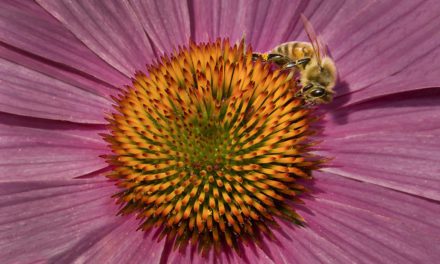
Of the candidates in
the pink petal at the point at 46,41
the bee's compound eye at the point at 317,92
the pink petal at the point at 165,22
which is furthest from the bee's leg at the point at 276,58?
the pink petal at the point at 46,41

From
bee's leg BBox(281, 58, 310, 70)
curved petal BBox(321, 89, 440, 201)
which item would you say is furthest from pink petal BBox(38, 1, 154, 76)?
curved petal BBox(321, 89, 440, 201)

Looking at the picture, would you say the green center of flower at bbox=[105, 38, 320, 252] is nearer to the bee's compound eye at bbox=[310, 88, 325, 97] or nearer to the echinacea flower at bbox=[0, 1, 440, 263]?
the echinacea flower at bbox=[0, 1, 440, 263]

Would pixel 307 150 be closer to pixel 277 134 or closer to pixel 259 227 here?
pixel 277 134

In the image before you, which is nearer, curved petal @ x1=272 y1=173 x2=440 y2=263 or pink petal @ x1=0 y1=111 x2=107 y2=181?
curved petal @ x1=272 y1=173 x2=440 y2=263

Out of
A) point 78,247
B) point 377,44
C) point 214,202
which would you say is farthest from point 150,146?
point 377,44

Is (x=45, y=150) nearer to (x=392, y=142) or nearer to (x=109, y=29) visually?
(x=109, y=29)

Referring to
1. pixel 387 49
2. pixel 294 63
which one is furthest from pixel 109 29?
pixel 387 49

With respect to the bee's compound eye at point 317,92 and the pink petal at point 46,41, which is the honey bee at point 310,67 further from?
the pink petal at point 46,41

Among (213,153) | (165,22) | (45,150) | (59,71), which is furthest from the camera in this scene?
(165,22)
